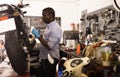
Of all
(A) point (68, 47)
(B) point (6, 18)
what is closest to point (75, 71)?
(B) point (6, 18)

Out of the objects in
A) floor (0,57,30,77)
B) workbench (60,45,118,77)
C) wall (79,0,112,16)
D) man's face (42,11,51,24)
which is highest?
wall (79,0,112,16)

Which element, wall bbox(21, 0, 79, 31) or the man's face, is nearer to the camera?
the man's face

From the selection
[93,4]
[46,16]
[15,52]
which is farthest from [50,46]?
[93,4]

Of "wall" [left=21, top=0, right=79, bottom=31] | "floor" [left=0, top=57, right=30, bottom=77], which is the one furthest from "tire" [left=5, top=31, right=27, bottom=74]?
"wall" [left=21, top=0, right=79, bottom=31]

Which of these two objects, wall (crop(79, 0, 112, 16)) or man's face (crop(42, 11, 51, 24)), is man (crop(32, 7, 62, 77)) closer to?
man's face (crop(42, 11, 51, 24))

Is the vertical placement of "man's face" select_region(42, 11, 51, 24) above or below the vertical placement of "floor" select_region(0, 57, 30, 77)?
above

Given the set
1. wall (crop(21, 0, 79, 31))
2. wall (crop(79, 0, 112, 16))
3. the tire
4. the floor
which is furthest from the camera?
wall (crop(21, 0, 79, 31))

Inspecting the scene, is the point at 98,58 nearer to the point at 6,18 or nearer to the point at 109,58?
the point at 109,58

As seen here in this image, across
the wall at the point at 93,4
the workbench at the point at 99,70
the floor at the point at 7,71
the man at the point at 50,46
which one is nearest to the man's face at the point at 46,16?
the man at the point at 50,46

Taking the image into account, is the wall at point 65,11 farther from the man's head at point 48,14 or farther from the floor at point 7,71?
the floor at point 7,71

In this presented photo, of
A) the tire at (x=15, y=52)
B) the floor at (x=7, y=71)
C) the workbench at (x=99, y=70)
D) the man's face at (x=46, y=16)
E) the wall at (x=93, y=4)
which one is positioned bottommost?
the workbench at (x=99, y=70)

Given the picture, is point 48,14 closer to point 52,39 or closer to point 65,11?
point 52,39

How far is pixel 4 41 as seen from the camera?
1.96 metres

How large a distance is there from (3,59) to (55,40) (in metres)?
1.12
